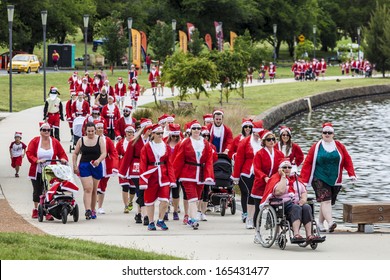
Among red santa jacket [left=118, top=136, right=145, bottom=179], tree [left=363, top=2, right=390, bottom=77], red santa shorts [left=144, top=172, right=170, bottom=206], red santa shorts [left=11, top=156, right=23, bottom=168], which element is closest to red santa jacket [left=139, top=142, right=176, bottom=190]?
red santa shorts [left=144, top=172, right=170, bottom=206]

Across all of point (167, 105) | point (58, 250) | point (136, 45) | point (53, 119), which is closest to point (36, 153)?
point (58, 250)

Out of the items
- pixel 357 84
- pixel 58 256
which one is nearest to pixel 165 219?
pixel 58 256

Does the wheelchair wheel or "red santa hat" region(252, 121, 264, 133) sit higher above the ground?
"red santa hat" region(252, 121, 264, 133)

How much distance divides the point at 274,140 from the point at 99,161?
3.60 metres

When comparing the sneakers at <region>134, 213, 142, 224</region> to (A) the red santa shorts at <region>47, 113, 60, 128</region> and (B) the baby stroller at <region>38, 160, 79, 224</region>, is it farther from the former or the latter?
(A) the red santa shorts at <region>47, 113, 60, 128</region>

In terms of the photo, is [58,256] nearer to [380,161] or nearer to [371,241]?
[371,241]

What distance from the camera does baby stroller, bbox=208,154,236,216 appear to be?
887 inches

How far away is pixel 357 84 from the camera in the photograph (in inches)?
3140

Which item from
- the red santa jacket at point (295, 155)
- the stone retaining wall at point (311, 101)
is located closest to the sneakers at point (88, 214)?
the red santa jacket at point (295, 155)

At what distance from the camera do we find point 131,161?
69.9 feet

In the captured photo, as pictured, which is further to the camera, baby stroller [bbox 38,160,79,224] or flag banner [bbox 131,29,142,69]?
flag banner [bbox 131,29,142,69]

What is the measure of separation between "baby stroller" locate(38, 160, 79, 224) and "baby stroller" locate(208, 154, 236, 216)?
114 inches

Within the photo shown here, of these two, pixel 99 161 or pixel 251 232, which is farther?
pixel 99 161

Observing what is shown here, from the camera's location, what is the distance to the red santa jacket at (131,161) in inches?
834
